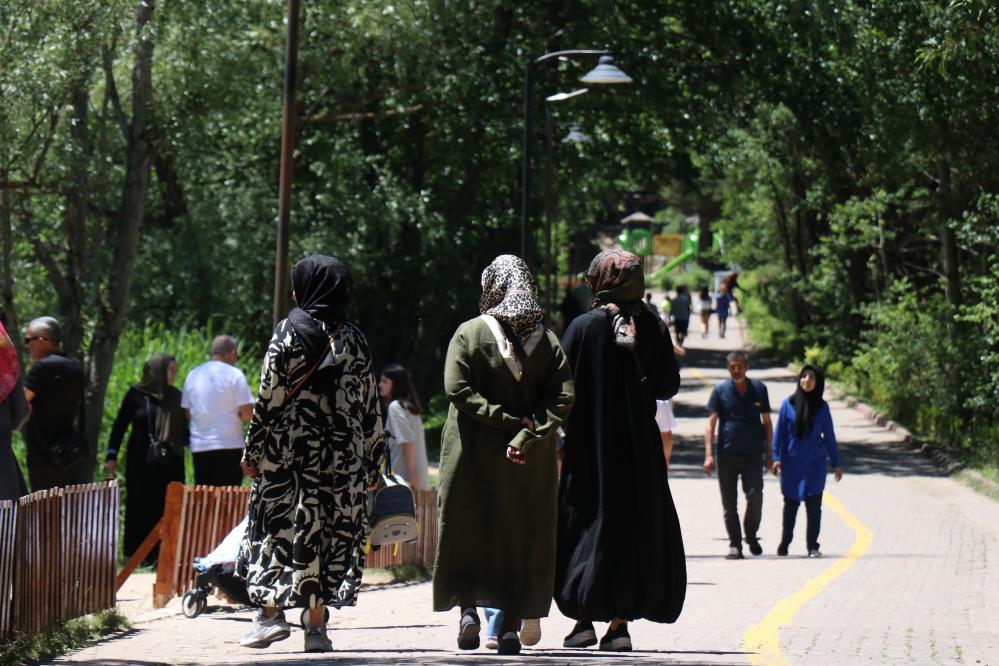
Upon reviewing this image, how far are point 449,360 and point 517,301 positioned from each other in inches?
16.3

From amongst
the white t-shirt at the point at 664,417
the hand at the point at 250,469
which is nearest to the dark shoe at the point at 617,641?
the hand at the point at 250,469

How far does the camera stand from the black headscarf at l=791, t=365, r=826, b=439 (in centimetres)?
1461

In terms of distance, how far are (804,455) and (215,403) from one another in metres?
5.17

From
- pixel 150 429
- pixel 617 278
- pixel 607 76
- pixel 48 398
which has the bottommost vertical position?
pixel 150 429

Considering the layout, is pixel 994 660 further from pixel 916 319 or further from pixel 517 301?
pixel 916 319

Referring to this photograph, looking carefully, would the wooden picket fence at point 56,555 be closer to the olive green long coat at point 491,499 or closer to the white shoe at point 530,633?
the olive green long coat at point 491,499

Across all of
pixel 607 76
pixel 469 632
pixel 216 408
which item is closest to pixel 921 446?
pixel 607 76

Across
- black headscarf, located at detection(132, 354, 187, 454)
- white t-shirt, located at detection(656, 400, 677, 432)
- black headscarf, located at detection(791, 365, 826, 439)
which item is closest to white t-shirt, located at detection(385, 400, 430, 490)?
black headscarf, located at detection(132, 354, 187, 454)

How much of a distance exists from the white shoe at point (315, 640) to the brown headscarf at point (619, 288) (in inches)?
75.5

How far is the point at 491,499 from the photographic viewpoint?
7.76 metres

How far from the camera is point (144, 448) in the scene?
12750 millimetres

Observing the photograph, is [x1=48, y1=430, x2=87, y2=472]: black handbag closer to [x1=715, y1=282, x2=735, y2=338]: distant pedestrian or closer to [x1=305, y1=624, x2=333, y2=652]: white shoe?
[x1=305, y1=624, x2=333, y2=652]: white shoe

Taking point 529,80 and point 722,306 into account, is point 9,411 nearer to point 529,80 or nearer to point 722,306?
point 529,80

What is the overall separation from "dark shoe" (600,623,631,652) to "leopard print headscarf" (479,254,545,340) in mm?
1416
